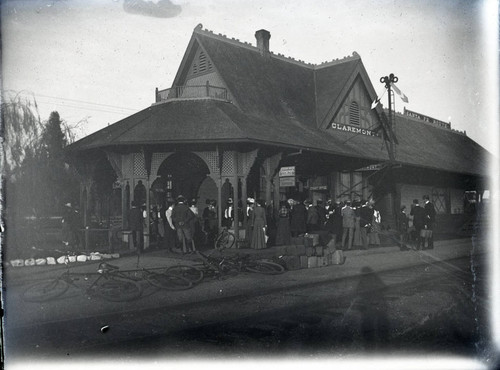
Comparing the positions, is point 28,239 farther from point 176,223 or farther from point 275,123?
point 275,123

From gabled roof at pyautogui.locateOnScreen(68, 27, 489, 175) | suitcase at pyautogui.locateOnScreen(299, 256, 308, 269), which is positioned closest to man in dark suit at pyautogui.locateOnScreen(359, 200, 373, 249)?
gabled roof at pyautogui.locateOnScreen(68, 27, 489, 175)

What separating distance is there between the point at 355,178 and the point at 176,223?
9845 mm

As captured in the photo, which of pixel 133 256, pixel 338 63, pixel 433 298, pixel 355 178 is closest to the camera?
pixel 433 298

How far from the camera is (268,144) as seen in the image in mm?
14352

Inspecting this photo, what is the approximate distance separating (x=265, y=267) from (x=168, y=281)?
286cm

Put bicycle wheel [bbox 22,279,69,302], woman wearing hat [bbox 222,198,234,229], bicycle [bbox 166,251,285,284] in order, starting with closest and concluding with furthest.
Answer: bicycle wheel [bbox 22,279,69,302] < bicycle [bbox 166,251,285,284] < woman wearing hat [bbox 222,198,234,229]

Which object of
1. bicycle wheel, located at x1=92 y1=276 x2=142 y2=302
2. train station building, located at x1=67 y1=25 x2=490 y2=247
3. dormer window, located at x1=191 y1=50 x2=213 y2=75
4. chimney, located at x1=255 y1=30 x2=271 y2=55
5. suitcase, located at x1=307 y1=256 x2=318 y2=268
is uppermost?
chimney, located at x1=255 y1=30 x2=271 y2=55

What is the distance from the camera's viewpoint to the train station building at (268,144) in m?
14.5

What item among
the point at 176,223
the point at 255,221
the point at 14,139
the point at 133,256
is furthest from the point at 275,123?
the point at 14,139

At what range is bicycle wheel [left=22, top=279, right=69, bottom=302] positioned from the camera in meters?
7.84

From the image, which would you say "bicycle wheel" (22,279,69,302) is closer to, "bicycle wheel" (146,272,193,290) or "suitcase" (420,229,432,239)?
"bicycle wheel" (146,272,193,290)

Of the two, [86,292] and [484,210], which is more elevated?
[484,210]

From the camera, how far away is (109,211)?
1808cm

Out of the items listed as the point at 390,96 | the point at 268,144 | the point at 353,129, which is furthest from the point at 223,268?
the point at 353,129
